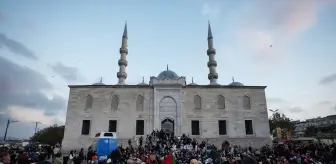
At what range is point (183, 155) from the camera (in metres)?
15.1

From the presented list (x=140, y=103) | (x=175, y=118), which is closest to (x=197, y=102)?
(x=175, y=118)

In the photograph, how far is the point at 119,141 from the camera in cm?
2523

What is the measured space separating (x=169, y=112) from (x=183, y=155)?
1136 cm

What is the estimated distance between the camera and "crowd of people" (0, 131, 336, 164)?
9158mm

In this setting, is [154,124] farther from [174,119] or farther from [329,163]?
[329,163]

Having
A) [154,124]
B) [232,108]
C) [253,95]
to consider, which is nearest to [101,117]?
[154,124]

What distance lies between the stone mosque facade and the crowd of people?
4.70 m

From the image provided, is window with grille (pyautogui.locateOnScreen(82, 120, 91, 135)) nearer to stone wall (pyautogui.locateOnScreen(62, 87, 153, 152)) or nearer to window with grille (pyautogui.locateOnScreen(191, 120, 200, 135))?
stone wall (pyautogui.locateOnScreen(62, 87, 153, 152))

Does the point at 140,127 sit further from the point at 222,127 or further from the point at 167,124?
the point at 222,127

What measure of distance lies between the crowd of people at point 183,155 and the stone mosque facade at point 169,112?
470 centimetres

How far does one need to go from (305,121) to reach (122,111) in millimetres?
88426

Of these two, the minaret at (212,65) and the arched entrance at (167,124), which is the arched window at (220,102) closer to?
the arched entrance at (167,124)

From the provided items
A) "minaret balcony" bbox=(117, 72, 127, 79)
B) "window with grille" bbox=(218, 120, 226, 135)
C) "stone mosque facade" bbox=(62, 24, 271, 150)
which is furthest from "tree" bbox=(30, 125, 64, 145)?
"window with grille" bbox=(218, 120, 226, 135)

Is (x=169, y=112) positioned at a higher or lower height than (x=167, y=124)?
higher
